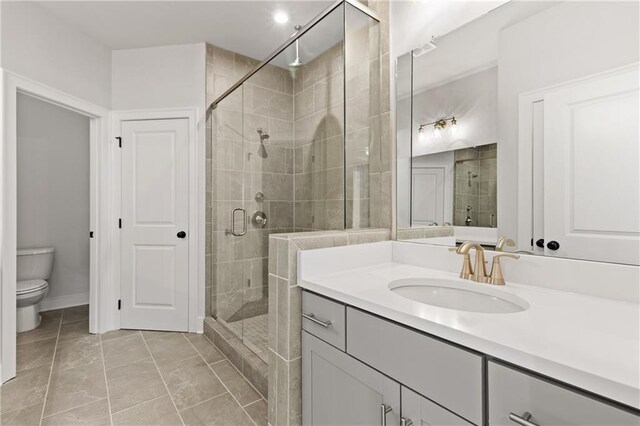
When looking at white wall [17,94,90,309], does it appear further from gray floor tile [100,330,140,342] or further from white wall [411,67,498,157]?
white wall [411,67,498,157]

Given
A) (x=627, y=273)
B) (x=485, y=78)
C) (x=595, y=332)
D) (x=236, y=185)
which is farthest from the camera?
(x=236, y=185)

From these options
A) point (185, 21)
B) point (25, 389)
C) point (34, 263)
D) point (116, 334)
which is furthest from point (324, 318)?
point (34, 263)

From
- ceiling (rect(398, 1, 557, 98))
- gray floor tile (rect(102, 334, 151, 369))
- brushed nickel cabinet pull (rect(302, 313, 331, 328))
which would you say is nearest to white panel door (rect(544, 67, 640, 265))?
ceiling (rect(398, 1, 557, 98))

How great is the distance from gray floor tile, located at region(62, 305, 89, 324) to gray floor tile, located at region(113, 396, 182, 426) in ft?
6.56

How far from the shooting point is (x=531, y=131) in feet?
3.84

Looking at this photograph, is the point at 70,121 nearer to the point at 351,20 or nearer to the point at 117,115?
the point at 117,115

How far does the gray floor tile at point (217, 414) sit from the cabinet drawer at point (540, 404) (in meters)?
1.37

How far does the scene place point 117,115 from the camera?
2.87 metres

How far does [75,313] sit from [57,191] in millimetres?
1367

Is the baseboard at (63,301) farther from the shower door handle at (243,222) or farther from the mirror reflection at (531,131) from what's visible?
the mirror reflection at (531,131)

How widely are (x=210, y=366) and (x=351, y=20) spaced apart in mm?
2434

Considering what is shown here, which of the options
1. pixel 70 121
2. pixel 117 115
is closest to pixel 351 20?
pixel 117 115

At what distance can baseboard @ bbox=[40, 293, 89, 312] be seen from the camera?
10.9 ft

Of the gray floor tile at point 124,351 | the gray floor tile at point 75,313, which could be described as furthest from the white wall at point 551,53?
the gray floor tile at point 75,313
